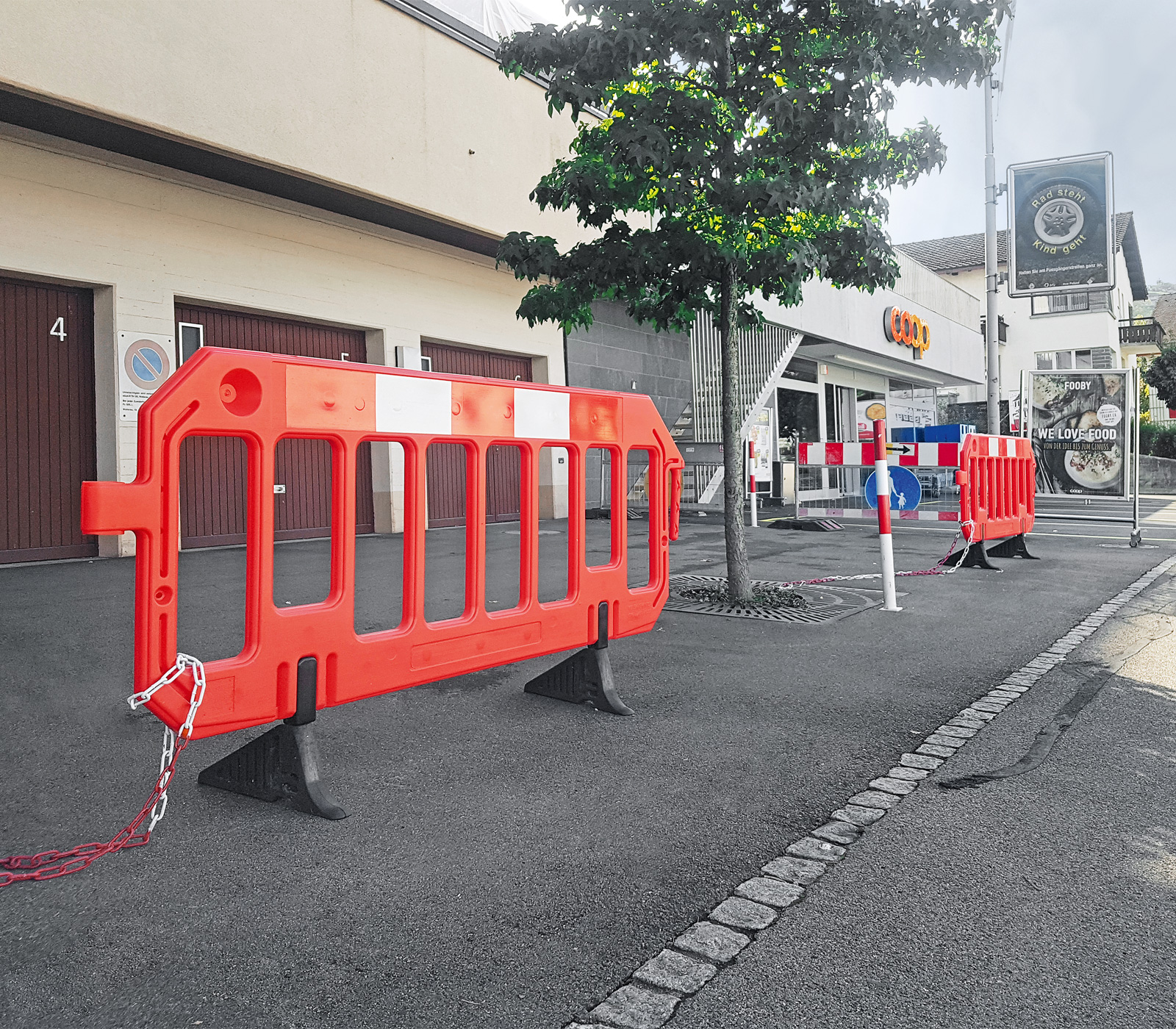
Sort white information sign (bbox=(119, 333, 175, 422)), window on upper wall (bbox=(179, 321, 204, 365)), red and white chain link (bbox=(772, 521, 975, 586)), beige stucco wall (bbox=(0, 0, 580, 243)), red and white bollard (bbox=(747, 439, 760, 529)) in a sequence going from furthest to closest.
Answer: red and white bollard (bbox=(747, 439, 760, 529)) < window on upper wall (bbox=(179, 321, 204, 365)) < white information sign (bbox=(119, 333, 175, 422)) < beige stucco wall (bbox=(0, 0, 580, 243)) < red and white chain link (bbox=(772, 521, 975, 586))

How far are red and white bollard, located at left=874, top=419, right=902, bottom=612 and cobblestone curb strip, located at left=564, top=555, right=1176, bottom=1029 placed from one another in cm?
299

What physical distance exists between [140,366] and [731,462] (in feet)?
26.3

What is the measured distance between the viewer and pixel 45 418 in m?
11.0

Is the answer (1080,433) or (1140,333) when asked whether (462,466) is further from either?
(1140,333)

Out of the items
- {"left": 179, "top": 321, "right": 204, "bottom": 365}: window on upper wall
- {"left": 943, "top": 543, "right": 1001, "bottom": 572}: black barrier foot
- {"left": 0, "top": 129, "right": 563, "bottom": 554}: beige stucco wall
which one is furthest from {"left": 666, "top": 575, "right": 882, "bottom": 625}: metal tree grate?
{"left": 179, "top": 321, "right": 204, "bottom": 365}: window on upper wall

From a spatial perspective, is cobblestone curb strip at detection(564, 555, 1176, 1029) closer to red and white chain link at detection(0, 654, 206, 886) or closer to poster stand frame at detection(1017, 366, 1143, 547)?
red and white chain link at detection(0, 654, 206, 886)

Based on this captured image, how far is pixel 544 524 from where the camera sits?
1708 cm

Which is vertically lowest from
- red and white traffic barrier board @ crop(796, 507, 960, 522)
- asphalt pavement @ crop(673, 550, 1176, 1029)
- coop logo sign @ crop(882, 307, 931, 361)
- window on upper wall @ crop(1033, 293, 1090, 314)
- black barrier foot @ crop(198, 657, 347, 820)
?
asphalt pavement @ crop(673, 550, 1176, 1029)

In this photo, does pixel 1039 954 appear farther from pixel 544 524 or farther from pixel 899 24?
pixel 544 524

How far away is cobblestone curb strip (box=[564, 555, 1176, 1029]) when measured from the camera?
191cm

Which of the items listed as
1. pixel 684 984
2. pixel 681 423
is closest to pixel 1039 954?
pixel 684 984

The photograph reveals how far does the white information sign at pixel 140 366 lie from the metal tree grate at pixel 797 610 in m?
7.33

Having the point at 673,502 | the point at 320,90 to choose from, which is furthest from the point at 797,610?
the point at 320,90

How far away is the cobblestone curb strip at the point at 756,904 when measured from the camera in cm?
191
